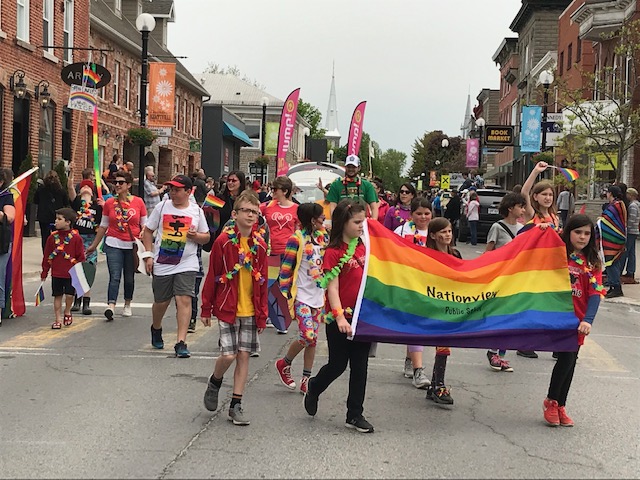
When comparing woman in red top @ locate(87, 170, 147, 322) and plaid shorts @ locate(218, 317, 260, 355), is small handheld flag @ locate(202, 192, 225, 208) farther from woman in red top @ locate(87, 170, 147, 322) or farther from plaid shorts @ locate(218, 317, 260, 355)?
plaid shorts @ locate(218, 317, 260, 355)

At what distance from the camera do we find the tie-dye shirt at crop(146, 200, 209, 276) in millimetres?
9195

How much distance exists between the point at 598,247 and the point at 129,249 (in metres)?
6.50

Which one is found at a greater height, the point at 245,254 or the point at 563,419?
the point at 245,254

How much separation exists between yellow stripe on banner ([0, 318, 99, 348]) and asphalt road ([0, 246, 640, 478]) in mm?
63

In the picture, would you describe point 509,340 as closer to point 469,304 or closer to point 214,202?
point 469,304

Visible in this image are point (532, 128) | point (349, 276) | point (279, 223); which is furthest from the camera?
point (532, 128)

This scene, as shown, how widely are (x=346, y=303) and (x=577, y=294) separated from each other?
1802mm

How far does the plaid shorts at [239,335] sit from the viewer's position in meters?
6.84

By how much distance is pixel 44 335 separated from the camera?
1067 cm

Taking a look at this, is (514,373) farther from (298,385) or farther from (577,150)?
(577,150)

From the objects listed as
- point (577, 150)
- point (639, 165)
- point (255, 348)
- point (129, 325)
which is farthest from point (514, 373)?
point (639, 165)

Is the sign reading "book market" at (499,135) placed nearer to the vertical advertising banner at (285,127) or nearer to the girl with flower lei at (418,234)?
the vertical advertising banner at (285,127)

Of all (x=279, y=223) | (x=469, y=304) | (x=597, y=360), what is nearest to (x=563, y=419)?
(x=469, y=304)

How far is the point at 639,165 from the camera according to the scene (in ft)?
112
